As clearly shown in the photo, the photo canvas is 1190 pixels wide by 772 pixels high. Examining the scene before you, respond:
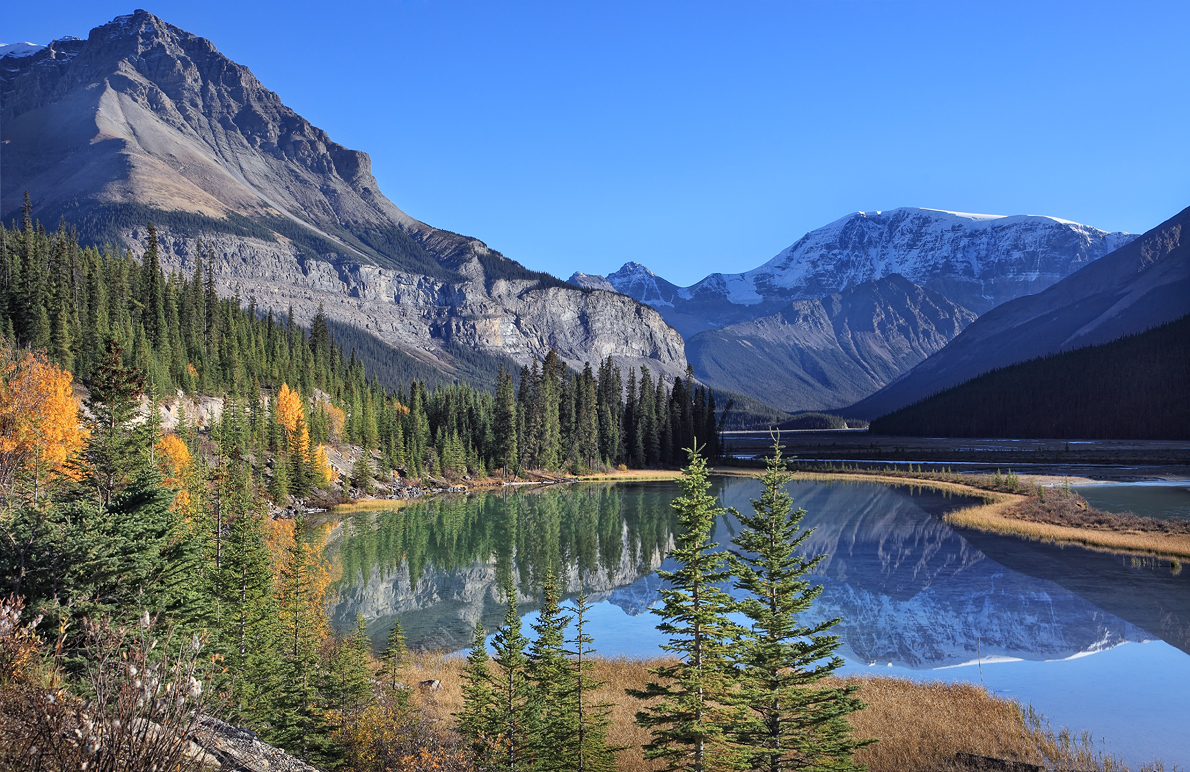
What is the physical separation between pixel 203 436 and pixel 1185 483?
430ft

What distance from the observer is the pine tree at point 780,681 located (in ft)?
50.5

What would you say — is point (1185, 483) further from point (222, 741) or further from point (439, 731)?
point (222, 741)

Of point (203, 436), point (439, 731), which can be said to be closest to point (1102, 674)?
point (439, 731)

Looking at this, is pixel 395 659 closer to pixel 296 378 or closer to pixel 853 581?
pixel 853 581

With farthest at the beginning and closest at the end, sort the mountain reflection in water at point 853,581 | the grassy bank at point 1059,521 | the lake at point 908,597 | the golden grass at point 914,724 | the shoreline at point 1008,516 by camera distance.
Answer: the grassy bank at point 1059,521 < the shoreline at point 1008,516 < the mountain reflection in water at point 853,581 < the lake at point 908,597 < the golden grass at point 914,724

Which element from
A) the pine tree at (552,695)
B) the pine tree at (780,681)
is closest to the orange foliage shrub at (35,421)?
the pine tree at (552,695)

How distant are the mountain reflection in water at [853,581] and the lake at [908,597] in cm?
16

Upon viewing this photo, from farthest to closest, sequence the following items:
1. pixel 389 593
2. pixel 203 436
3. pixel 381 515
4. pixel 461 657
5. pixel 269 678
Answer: pixel 203 436 < pixel 381 515 < pixel 389 593 < pixel 461 657 < pixel 269 678

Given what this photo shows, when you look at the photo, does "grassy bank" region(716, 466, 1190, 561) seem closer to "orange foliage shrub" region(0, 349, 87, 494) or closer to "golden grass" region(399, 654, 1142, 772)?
"golden grass" region(399, 654, 1142, 772)

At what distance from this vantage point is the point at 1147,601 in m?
37.1

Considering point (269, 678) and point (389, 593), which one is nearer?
point (269, 678)

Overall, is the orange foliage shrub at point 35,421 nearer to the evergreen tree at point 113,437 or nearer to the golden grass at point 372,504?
the evergreen tree at point 113,437

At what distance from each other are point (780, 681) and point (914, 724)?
33.2ft

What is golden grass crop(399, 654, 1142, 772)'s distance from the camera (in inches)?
778
